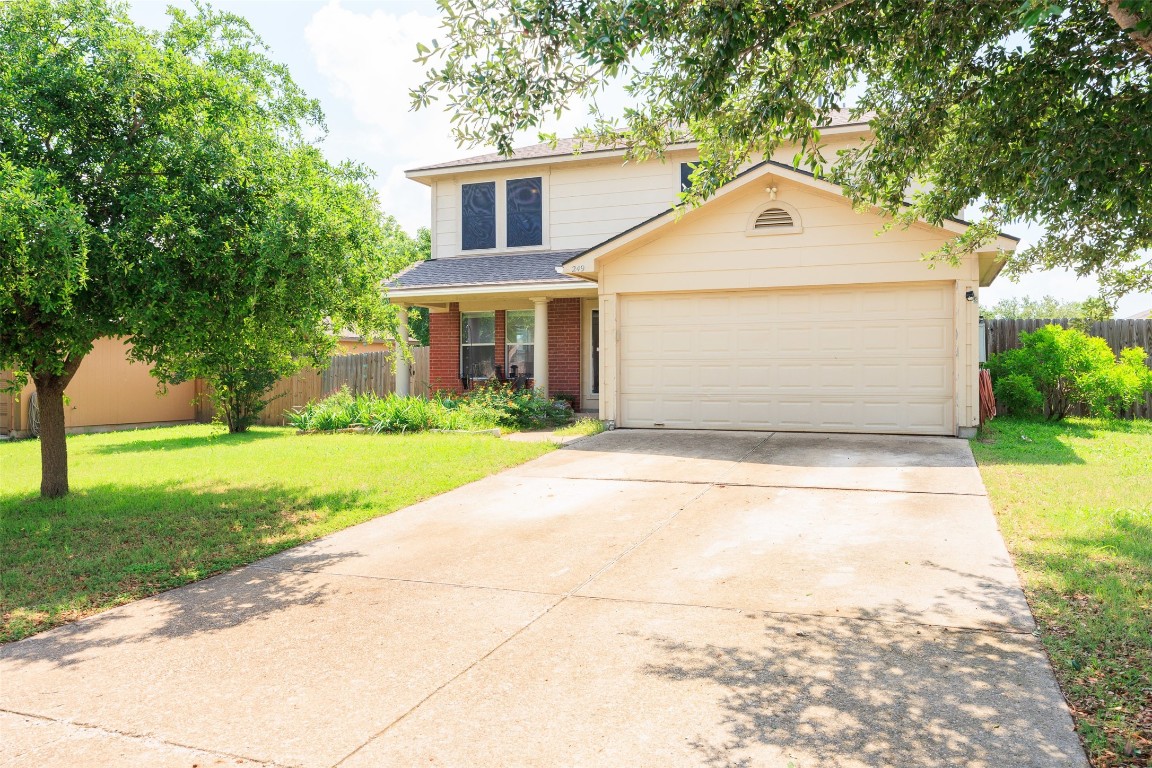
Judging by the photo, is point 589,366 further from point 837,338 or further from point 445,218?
point 837,338

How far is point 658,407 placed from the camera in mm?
13570

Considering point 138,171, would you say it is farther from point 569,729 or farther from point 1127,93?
point 1127,93

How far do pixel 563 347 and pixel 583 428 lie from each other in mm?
3682

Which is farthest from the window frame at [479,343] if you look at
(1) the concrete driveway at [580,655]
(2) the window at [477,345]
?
(1) the concrete driveway at [580,655]

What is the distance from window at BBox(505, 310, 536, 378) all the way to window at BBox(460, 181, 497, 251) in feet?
5.82

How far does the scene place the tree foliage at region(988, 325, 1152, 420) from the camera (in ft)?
45.2

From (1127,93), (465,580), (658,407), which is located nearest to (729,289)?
(658,407)

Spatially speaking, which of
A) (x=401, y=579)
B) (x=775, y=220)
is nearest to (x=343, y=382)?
(x=775, y=220)

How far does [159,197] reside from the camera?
7.00 meters

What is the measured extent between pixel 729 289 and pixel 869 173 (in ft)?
20.3

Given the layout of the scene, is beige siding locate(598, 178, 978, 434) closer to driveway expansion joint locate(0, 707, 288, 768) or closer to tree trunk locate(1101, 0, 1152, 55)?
tree trunk locate(1101, 0, 1152, 55)

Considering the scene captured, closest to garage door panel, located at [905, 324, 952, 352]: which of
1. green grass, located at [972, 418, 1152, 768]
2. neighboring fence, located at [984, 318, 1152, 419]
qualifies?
green grass, located at [972, 418, 1152, 768]

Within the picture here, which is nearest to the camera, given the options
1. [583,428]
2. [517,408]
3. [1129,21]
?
[1129,21]

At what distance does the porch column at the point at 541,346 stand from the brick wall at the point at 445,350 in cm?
262
